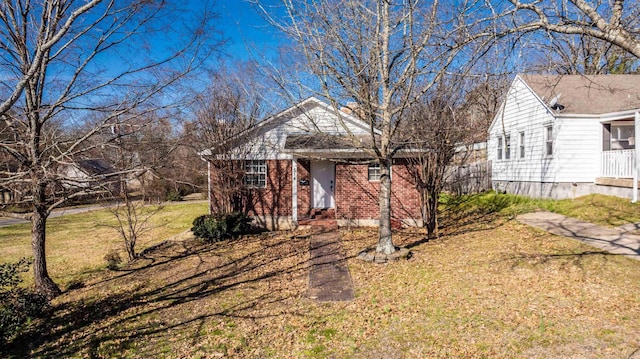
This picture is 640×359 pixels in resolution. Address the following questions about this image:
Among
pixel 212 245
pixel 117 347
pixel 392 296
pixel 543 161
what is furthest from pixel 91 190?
pixel 543 161

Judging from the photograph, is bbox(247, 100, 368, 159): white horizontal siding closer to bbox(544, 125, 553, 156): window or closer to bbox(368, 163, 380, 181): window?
bbox(368, 163, 380, 181): window

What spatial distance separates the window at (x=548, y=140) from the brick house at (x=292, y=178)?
6082mm

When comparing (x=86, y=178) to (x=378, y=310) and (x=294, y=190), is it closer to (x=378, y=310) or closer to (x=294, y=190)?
(x=378, y=310)

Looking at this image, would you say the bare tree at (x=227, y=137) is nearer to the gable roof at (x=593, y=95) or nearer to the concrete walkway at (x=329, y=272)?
the concrete walkway at (x=329, y=272)

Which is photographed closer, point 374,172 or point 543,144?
point 374,172

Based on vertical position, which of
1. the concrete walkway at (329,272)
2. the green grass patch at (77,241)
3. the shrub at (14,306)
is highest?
the shrub at (14,306)

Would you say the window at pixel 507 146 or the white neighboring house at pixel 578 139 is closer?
the white neighboring house at pixel 578 139

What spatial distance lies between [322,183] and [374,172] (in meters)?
2.20

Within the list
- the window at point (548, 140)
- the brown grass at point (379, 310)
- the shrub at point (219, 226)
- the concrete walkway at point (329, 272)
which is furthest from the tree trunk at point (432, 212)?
the window at point (548, 140)

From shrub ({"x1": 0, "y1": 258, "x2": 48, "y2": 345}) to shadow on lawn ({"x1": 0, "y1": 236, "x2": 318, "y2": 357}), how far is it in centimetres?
20

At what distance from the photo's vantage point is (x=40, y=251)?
7.03 metres

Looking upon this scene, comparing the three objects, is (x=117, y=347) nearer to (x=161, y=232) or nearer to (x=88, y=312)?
(x=88, y=312)

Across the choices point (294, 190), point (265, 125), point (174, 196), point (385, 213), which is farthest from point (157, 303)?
point (174, 196)

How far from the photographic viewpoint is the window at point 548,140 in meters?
14.4
